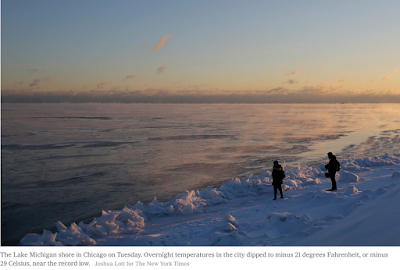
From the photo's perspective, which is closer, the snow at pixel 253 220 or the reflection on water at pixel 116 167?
the snow at pixel 253 220

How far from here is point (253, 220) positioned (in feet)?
23.7

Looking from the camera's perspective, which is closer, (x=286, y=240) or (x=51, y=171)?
(x=286, y=240)

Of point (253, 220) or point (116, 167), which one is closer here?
point (253, 220)

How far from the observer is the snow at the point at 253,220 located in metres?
4.89

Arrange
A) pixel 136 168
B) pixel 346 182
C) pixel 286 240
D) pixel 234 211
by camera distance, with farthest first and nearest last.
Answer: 1. pixel 136 168
2. pixel 346 182
3. pixel 234 211
4. pixel 286 240

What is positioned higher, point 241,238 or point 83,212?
point 241,238

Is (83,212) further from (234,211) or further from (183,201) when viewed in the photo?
(234,211)

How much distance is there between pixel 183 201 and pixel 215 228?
251cm

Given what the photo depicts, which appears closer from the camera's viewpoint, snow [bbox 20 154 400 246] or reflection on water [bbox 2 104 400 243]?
snow [bbox 20 154 400 246]

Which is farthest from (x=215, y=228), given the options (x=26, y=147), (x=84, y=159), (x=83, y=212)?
(x=26, y=147)

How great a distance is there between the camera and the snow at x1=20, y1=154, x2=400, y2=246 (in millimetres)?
4895
